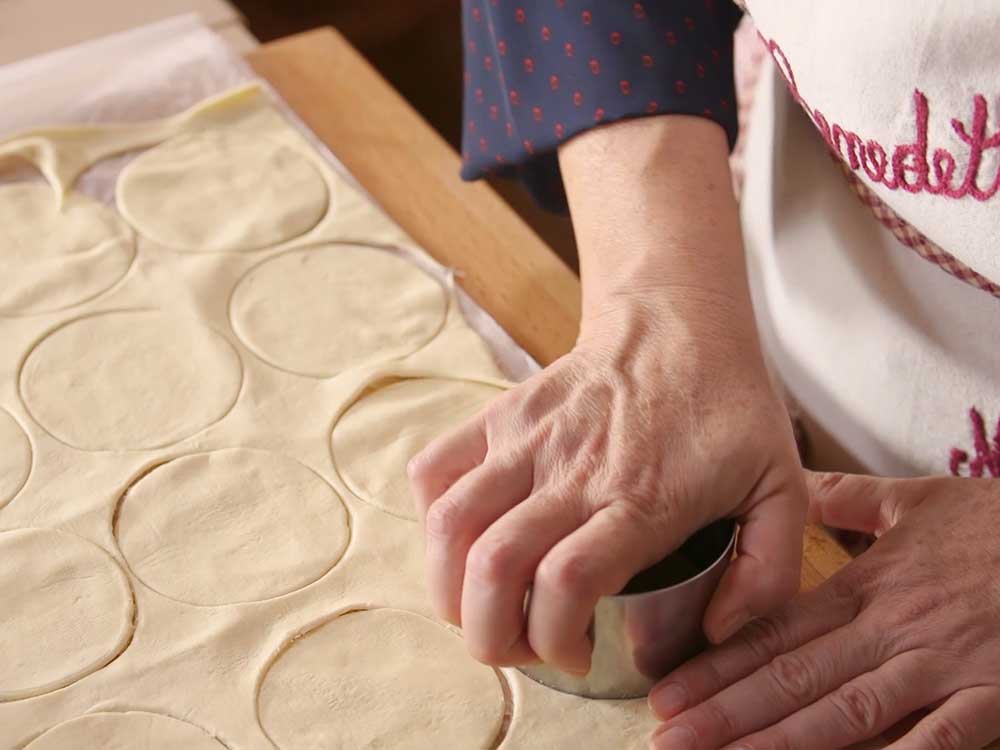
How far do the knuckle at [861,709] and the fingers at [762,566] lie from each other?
0.05 m

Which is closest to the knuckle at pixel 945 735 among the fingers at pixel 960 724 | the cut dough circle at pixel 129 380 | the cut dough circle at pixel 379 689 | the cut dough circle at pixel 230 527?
the fingers at pixel 960 724

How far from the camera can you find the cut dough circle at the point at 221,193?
2.89ft

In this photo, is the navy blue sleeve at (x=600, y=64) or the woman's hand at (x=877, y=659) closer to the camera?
the woman's hand at (x=877, y=659)

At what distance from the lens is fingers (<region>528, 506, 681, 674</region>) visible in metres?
0.54

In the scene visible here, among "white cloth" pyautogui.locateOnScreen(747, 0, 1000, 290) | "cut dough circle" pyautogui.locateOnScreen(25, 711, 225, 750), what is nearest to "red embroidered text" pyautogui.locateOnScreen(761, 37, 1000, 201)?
"white cloth" pyautogui.locateOnScreen(747, 0, 1000, 290)

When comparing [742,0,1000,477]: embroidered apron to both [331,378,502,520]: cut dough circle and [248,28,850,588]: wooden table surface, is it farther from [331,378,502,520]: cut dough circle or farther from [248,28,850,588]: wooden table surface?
[331,378,502,520]: cut dough circle

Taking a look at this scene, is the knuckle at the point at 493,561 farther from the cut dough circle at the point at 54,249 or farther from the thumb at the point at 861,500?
the cut dough circle at the point at 54,249

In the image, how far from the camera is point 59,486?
71cm

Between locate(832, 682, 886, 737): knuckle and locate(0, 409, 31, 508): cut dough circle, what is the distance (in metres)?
0.48

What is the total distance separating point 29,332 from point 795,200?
21.1 inches

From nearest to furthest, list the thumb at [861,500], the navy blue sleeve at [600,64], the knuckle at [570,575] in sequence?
the knuckle at [570,575] → the thumb at [861,500] → the navy blue sleeve at [600,64]

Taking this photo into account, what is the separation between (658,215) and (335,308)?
0.24 metres

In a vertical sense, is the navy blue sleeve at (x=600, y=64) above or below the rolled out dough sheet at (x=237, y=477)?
above

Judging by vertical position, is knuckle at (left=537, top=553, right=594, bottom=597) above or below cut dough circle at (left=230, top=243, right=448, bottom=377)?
above
